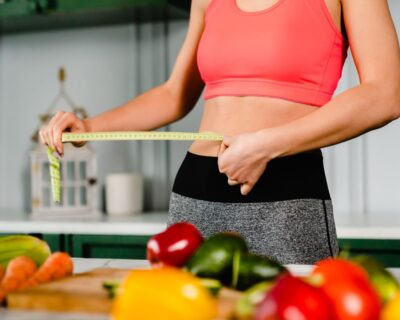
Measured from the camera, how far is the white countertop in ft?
6.29

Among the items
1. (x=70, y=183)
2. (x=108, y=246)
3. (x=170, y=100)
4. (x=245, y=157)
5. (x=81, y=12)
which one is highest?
(x=81, y=12)

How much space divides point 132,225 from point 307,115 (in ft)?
3.92

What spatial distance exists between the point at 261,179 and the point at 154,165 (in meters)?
1.47

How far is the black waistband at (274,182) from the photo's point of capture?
1.20 metres

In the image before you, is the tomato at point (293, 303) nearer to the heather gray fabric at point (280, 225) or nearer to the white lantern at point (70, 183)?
the heather gray fabric at point (280, 225)

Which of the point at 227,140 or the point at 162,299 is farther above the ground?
the point at 227,140

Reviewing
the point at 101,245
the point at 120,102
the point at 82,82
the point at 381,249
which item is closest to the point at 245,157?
the point at 381,249

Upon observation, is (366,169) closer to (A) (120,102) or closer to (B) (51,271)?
(A) (120,102)

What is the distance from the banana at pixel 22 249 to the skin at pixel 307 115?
263 millimetres

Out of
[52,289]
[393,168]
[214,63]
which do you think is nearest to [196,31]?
[214,63]

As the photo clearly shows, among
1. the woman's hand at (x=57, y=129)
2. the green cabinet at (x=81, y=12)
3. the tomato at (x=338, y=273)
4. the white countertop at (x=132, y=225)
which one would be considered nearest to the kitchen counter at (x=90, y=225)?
the white countertop at (x=132, y=225)

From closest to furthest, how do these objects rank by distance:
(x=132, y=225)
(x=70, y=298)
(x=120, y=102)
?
(x=70, y=298) → (x=132, y=225) → (x=120, y=102)

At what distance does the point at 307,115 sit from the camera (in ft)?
3.57

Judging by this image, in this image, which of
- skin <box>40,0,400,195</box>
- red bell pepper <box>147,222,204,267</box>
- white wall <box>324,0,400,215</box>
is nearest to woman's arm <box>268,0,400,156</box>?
skin <box>40,0,400,195</box>
